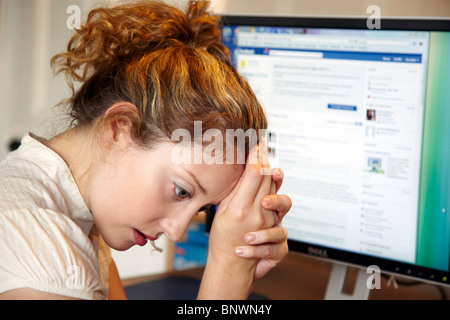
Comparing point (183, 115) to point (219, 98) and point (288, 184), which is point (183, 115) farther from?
point (288, 184)

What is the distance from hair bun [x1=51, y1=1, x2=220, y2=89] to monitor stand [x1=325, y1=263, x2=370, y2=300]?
1.55ft

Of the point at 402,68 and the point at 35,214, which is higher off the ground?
the point at 402,68

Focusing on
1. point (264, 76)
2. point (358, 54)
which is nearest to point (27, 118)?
point (264, 76)

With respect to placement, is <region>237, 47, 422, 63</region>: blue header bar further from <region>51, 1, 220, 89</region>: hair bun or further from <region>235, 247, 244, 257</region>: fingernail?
<region>235, 247, 244, 257</region>: fingernail

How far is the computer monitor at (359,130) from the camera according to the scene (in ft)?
2.79

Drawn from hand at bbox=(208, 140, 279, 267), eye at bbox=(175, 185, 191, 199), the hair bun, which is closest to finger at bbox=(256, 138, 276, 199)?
hand at bbox=(208, 140, 279, 267)

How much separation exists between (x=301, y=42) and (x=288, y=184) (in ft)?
0.84

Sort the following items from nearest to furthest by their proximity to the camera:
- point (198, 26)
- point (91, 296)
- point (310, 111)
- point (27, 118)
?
point (91, 296)
point (198, 26)
point (310, 111)
point (27, 118)

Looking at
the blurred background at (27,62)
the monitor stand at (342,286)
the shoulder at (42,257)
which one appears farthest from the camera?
the blurred background at (27,62)

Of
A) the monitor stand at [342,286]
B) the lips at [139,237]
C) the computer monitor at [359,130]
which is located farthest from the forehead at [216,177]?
the monitor stand at [342,286]

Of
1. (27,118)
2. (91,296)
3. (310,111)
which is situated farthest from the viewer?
(27,118)

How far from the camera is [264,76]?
1.00 metres

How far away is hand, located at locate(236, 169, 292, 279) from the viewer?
0.75 m

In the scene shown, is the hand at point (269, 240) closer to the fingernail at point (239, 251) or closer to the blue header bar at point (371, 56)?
the fingernail at point (239, 251)
